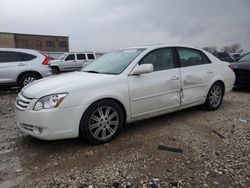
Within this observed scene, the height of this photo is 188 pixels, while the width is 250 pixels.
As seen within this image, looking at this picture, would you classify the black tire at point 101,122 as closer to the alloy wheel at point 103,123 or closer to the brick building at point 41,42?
the alloy wheel at point 103,123

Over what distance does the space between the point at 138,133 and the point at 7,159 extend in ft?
6.74

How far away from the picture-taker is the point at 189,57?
4.46 m

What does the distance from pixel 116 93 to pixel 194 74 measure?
1.94 meters

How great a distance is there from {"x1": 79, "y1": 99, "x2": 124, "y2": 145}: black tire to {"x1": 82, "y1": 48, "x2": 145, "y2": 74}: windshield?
2.19ft

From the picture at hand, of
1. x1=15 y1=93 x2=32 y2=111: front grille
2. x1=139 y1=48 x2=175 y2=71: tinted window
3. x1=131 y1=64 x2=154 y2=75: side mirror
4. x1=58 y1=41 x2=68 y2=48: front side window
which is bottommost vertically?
x1=15 y1=93 x2=32 y2=111: front grille

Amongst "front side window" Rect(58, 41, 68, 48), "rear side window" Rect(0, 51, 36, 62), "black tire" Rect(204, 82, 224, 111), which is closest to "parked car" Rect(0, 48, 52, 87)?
"rear side window" Rect(0, 51, 36, 62)

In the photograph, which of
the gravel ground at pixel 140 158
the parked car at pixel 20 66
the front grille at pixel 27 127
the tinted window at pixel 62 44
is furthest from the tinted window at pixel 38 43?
the front grille at pixel 27 127

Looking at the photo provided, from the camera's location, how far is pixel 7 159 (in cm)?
291

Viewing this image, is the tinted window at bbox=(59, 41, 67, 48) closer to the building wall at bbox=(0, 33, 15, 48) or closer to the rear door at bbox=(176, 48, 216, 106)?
the building wall at bbox=(0, 33, 15, 48)

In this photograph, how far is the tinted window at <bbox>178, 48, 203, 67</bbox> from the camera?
4.29m

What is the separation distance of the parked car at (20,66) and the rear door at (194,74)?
5593mm

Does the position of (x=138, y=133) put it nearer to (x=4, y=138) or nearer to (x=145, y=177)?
(x=145, y=177)

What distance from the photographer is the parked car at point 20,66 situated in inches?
291

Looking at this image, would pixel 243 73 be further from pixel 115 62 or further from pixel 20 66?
pixel 20 66
